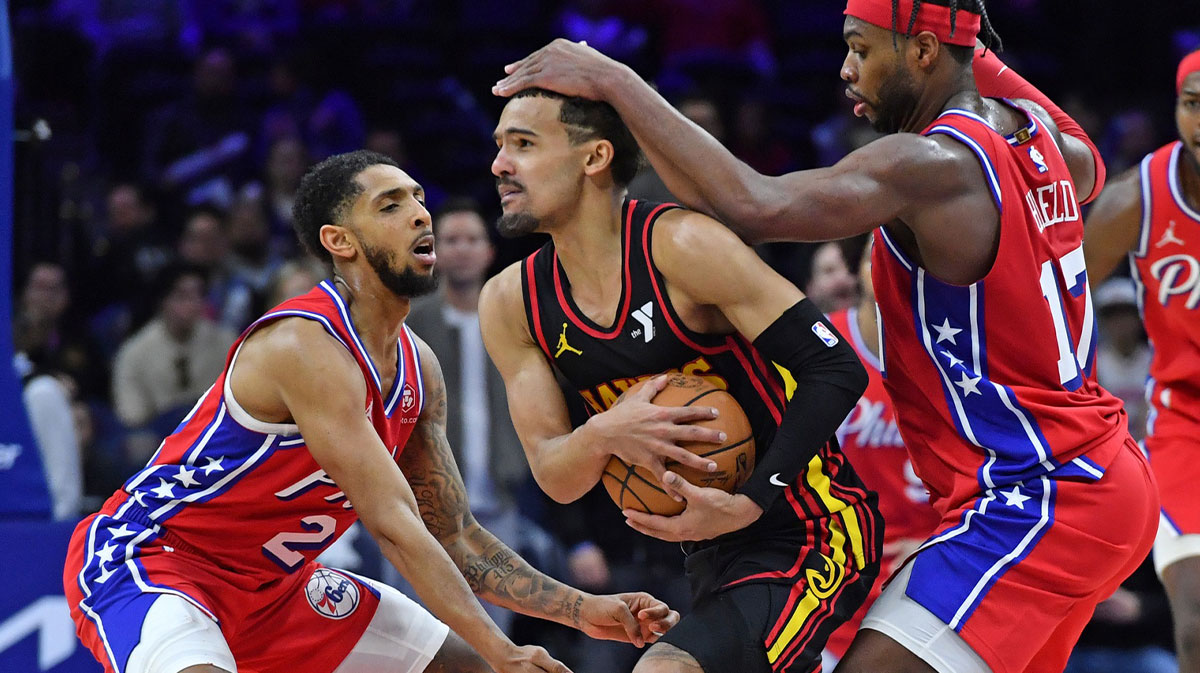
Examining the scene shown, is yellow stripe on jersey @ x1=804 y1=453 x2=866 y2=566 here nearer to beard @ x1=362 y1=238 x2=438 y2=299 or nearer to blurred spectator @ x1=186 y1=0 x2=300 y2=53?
beard @ x1=362 y1=238 x2=438 y2=299

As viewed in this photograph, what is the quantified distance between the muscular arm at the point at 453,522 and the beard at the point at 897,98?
1705 millimetres

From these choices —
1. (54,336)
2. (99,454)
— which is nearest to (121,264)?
(54,336)

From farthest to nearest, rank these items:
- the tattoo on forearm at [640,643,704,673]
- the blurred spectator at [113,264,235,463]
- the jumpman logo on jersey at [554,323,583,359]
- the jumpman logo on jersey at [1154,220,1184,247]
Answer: the blurred spectator at [113,264,235,463]
the jumpman logo on jersey at [1154,220,1184,247]
the jumpman logo on jersey at [554,323,583,359]
the tattoo on forearm at [640,643,704,673]

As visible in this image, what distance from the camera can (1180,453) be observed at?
198 inches

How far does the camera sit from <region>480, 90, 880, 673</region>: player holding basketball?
3.50m

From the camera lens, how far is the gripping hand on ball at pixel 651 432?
11.3 ft

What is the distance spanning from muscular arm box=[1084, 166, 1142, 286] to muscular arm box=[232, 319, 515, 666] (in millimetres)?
2709

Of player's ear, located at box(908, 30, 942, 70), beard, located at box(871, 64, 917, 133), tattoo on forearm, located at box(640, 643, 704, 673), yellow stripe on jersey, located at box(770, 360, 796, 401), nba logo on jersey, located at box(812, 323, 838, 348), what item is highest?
player's ear, located at box(908, 30, 942, 70)

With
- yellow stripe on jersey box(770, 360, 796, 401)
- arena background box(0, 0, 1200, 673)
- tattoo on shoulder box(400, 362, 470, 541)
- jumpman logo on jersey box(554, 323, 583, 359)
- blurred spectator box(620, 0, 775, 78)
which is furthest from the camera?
blurred spectator box(620, 0, 775, 78)

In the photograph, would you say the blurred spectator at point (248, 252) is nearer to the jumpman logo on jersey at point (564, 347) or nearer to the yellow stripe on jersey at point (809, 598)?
the jumpman logo on jersey at point (564, 347)

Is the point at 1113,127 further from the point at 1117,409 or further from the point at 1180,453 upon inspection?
the point at 1117,409

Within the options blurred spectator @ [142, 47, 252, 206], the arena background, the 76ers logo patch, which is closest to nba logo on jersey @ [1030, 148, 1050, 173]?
the 76ers logo patch

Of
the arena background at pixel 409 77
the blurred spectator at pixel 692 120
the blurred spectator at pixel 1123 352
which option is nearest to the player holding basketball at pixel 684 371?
the blurred spectator at pixel 692 120

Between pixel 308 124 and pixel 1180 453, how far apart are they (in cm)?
718
